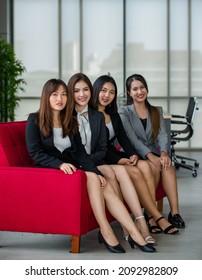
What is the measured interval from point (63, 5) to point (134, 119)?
8212 millimetres

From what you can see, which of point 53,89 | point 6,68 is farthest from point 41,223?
point 6,68

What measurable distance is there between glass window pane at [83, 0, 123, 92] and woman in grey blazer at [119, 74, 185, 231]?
25.7ft

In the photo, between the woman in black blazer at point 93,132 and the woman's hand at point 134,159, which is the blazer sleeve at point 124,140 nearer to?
the woman's hand at point 134,159

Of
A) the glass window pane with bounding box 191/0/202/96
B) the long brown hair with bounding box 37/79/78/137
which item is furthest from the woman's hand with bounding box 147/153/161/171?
the glass window pane with bounding box 191/0/202/96

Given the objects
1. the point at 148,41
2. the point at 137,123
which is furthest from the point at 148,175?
the point at 148,41

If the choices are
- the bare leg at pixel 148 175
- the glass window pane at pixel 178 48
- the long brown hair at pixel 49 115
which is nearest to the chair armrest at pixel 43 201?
the long brown hair at pixel 49 115

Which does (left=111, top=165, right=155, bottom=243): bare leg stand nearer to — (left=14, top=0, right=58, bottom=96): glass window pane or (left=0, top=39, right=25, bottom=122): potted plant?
(left=0, top=39, right=25, bottom=122): potted plant

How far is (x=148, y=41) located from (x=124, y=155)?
328 inches

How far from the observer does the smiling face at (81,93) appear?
16.9ft

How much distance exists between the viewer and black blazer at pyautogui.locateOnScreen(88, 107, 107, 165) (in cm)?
520
